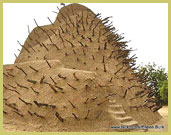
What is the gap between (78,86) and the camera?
501 inches

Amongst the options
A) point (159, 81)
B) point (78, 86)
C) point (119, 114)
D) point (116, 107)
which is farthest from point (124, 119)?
point (159, 81)

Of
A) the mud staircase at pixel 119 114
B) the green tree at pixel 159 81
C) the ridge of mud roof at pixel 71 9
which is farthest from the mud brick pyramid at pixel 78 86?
the green tree at pixel 159 81

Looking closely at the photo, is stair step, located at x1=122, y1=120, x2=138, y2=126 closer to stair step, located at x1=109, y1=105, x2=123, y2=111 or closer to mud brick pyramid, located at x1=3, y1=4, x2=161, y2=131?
mud brick pyramid, located at x1=3, y1=4, x2=161, y2=131

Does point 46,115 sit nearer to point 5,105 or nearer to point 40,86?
point 40,86

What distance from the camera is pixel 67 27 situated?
18672 mm

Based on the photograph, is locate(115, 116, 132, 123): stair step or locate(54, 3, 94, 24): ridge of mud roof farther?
locate(54, 3, 94, 24): ridge of mud roof

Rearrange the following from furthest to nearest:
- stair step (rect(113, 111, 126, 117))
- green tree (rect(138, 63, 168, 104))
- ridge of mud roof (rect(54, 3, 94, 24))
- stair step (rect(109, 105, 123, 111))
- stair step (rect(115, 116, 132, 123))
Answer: green tree (rect(138, 63, 168, 104)), ridge of mud roof (rect(54, 3, 94, 24)), stair step (rect(109, 105, 123, 111)), stair step (rect(113, 111, 126, 117)), stair step (rect(115, 116, 132, 123))

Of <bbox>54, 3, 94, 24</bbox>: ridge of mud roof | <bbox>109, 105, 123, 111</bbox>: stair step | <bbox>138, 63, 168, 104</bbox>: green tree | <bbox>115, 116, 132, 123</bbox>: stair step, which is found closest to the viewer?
<bbox>115, 116, 132, 123</bbox>: stair step

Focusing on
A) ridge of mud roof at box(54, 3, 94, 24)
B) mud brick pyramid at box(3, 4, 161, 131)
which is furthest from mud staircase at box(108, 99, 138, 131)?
ridge of mud roof at box(54, 3, 94, 24)

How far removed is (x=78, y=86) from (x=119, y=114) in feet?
8.33

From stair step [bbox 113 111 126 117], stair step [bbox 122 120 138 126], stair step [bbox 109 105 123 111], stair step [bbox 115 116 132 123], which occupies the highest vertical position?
stair step [bbox 109 105 123 111]

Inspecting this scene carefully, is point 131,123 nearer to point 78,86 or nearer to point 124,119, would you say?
point 124,119

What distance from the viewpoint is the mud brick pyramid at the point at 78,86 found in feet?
39.9

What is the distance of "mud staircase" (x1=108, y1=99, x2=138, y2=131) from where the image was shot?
12.2m
